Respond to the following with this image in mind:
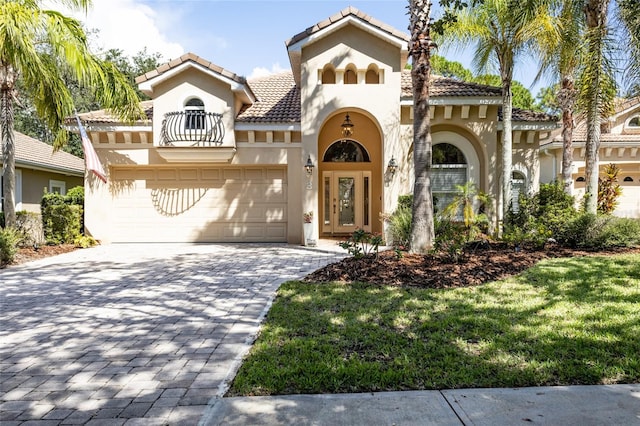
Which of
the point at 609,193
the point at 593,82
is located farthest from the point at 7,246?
the point at 609,193

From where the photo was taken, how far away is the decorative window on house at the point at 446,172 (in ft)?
45.2

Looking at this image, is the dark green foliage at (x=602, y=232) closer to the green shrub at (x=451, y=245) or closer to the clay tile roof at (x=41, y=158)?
the green shrub at (x=451, y=245)

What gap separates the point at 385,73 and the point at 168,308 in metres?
10.4

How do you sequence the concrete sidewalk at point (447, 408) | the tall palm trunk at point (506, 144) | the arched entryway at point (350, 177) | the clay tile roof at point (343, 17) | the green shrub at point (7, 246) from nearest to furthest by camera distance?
1. the concrete sidewalk at point (447, 408)
2. the green shrub at point (7, 246)
3. the tall palm trunk at point (506, 144)
4. the clay tile roof at point (343, 17)
5. the arched entryway at point (350, 177)

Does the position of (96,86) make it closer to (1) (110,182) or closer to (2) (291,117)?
(1) (110,182)

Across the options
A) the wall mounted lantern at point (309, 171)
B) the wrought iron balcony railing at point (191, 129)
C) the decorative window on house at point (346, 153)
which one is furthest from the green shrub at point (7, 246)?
the decorative window on house at point (346, 153)

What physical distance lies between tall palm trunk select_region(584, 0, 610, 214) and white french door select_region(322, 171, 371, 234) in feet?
23.7

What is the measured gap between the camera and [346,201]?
15.6m

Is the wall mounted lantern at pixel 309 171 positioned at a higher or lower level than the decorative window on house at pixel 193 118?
lower

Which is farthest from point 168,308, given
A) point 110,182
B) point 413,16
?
point 110,182

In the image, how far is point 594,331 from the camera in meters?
4.46

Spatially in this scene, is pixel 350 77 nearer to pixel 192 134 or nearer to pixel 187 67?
pixel 187 67

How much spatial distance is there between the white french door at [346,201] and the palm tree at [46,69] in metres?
7.51

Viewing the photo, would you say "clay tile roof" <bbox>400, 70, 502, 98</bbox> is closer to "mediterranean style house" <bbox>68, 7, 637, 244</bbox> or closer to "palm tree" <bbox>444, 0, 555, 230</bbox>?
"mediterranean style house" <bbox>68, 7, 637, 244</bbox>
